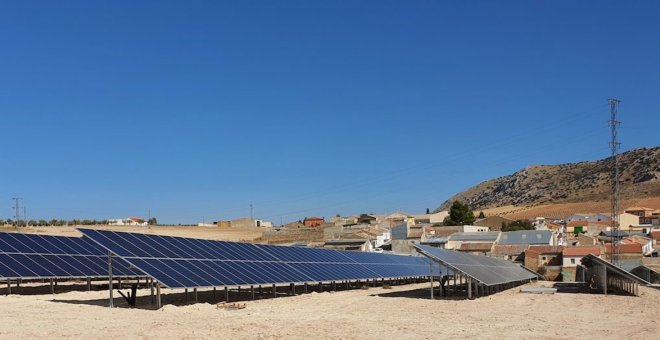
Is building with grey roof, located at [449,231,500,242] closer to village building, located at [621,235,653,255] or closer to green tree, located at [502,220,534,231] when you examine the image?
village building, located at [621,235,653,255]

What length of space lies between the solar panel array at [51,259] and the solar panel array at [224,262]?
122 cm

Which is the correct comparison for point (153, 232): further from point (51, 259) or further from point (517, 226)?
point (51, 259)

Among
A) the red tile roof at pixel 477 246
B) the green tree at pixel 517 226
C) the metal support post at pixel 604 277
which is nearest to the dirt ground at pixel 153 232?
the red tile roof at pixel 477 246

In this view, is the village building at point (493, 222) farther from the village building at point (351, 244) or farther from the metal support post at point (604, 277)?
the metal support post at point (604, 277)

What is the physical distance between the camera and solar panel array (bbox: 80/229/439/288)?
25.7 m

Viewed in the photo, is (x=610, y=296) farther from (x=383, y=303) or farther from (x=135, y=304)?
(x=135, y=304)

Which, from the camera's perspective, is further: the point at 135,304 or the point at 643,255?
the point at 643,255

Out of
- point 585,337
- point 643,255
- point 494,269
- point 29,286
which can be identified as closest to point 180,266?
point 29,286

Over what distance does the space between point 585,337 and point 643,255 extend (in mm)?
56654

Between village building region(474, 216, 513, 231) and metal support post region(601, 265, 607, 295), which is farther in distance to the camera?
village building region(474, 216, 513, 231)

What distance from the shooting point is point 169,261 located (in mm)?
27000

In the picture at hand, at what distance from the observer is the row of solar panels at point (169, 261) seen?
85.2 ft

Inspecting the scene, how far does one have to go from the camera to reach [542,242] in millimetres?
80750

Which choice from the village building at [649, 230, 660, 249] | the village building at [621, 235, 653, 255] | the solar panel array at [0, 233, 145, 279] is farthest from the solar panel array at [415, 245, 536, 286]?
the village building at [649, 230, 660, 249]
